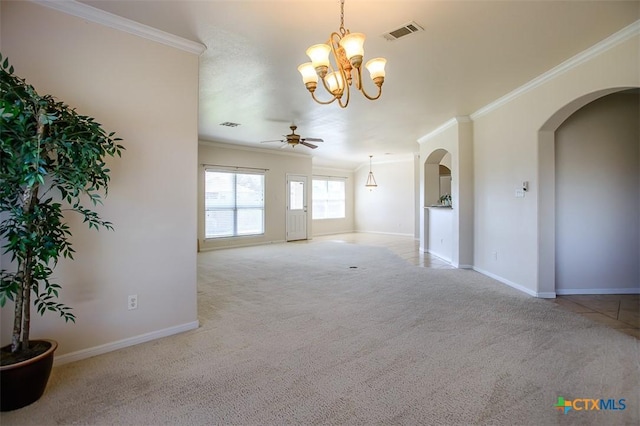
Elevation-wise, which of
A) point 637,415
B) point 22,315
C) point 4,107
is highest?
point 4,107

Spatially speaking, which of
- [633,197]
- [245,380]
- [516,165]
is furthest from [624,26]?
[245,380]

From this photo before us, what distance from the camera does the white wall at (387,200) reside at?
424 inches

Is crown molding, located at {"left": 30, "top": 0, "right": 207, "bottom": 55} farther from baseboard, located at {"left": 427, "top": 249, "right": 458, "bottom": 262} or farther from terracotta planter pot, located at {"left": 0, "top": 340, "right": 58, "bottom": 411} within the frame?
baseboard, located at {"left": 427, "top": 249, "right": 458, "bottom": 262}

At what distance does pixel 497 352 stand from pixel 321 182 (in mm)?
9356

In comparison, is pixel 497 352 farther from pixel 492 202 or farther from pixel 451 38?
pixel 492 202

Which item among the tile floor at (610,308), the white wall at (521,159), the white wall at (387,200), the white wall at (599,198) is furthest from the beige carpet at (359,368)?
the white wall at (387,200)

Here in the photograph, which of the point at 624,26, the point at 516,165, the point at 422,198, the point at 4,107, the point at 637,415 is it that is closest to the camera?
the point at 4,107

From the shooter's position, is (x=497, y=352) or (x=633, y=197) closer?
(x=497, y=352)

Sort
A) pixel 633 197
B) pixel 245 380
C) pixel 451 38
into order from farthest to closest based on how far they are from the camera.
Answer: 1. pixel 633 197
2. pixel 451 38
3. pixel 245 380

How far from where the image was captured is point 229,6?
244 centimetres

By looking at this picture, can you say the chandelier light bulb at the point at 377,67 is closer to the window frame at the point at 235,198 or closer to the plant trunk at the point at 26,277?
the plant trunk at the point at 26,277

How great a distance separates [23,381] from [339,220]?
10.5 m

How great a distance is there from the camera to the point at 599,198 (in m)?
4.06

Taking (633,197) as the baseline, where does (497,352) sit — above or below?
below
